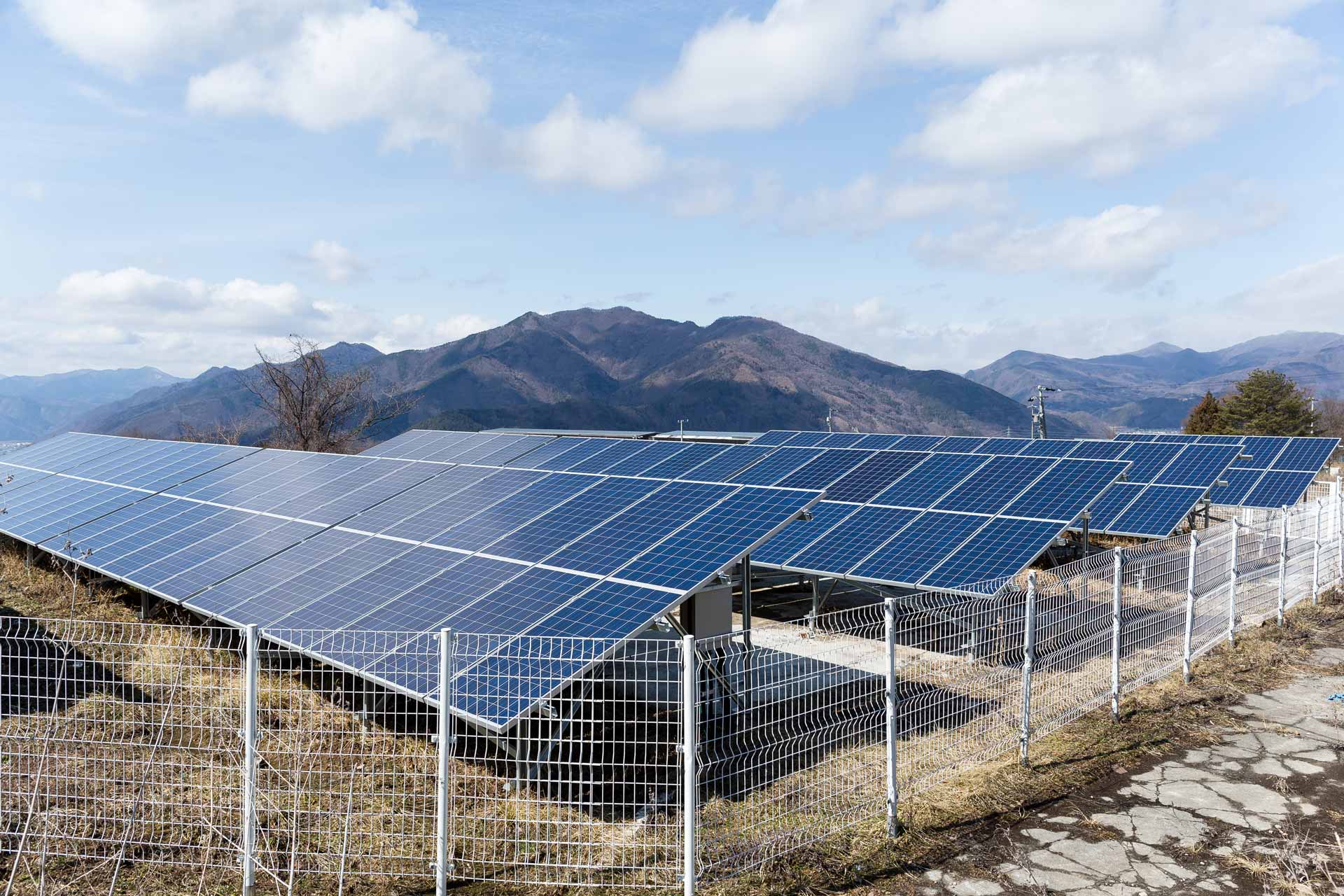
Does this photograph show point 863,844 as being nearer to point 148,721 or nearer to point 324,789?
point 324,789

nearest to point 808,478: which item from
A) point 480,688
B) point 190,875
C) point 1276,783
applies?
point 1276,783

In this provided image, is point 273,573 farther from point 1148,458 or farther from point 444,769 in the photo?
point 1148,458

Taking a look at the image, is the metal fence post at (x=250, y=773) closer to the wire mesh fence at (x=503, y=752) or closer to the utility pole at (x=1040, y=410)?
the wire mesh fence at (x=503, y=752)

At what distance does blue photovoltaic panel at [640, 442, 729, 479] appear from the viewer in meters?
13.5

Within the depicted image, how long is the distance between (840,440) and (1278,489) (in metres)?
12.5

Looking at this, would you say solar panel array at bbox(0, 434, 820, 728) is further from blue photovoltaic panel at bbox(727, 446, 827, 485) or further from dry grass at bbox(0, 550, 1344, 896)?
blue photovoltaic panel at bbox(727, 446, 827, 485)

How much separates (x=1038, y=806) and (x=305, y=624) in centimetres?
742

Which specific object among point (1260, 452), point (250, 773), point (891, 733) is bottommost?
point (891, 733)

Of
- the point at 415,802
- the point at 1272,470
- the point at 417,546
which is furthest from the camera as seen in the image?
the point at 1272,470

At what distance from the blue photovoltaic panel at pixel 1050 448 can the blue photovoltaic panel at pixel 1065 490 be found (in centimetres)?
681

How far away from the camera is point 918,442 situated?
1110 inches

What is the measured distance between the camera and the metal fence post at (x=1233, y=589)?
435 inches

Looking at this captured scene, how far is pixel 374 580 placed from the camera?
9867 millimetres

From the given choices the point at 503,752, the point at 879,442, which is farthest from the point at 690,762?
the point at 879,442
